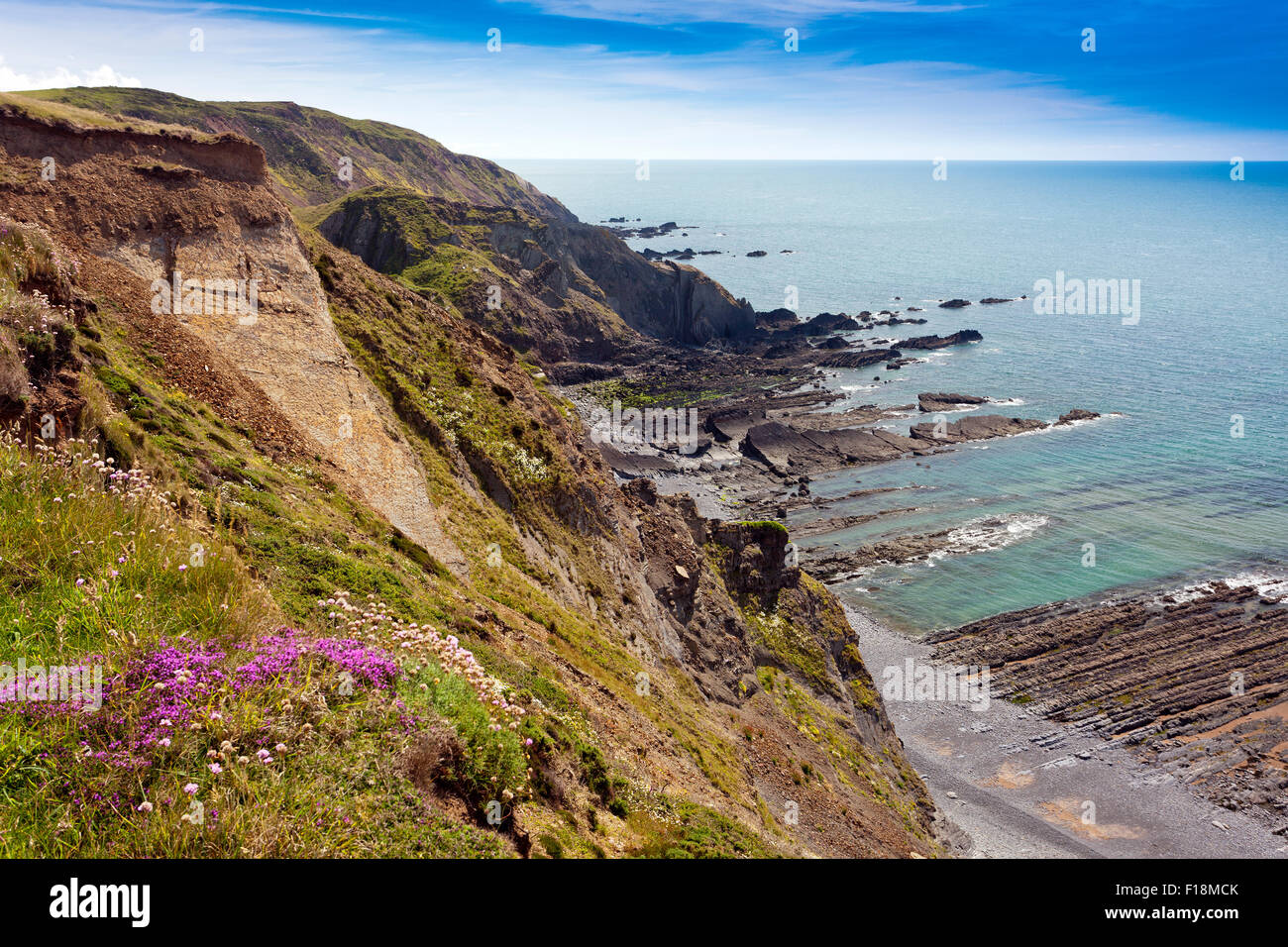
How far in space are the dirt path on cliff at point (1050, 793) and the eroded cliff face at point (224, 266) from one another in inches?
1115

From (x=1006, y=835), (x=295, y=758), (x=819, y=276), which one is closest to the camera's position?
(x=295, y=758)

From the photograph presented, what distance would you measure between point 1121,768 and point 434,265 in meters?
85.2

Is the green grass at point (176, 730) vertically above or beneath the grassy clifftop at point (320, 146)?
beneath

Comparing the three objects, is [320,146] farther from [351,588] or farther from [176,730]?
[176,730]

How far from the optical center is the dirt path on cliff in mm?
33625

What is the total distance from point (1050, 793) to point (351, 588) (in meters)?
36.4

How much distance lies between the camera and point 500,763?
26.5 ft

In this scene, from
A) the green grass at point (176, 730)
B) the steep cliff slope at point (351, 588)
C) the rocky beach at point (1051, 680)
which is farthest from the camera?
the rocky beach at point (1051, 680)

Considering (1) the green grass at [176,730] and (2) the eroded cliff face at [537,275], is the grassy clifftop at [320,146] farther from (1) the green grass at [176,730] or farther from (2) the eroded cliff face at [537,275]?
(1) the green grass at [176,730]

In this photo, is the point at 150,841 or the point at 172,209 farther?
the point at 172,209

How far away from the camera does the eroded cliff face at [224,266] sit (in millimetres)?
21703

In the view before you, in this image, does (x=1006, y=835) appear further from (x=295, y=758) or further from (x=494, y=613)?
(x=295, y=758)

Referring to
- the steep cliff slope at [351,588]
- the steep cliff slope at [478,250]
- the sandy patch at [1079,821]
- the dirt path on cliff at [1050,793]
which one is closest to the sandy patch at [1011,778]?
the dirt path on cliff at [1050,793]
